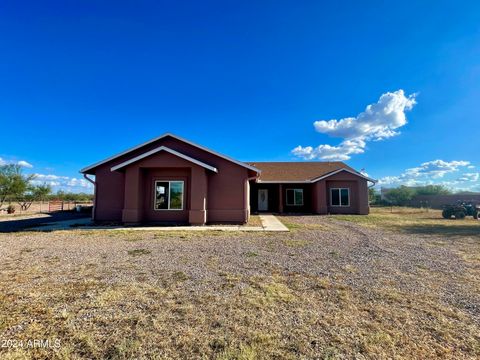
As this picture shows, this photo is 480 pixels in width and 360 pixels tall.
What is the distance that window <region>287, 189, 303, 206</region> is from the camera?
832 inches

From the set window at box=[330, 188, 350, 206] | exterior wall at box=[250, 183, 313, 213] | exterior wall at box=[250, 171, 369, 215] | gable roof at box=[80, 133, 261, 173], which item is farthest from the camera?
exterior wall at box=[250, 183, 313, 213]

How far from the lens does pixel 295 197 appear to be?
21203 mm

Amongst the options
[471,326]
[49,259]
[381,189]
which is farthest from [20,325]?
[381,189]

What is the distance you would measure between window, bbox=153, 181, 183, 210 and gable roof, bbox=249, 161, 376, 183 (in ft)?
27.0

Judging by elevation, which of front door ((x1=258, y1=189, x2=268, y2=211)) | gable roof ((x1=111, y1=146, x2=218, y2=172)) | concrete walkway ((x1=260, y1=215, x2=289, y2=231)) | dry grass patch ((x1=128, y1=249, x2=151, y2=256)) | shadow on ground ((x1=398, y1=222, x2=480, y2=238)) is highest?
gable roof ((x1=111, y1=146, x2=218, y2=172))

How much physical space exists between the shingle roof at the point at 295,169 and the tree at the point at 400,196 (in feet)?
59.9

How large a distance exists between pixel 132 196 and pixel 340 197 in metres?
15.3

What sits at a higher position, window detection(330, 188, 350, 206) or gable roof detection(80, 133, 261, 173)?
gable roof detection(80, 133, 261, 173)

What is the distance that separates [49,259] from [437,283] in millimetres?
8494

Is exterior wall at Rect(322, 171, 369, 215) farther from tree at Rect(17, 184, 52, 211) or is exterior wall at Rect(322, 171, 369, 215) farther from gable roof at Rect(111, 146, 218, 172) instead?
tree at Rect(17, 184, 52, 211)

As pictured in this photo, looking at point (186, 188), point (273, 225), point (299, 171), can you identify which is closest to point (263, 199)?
point (299, 171)

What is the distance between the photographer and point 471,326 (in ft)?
10.3

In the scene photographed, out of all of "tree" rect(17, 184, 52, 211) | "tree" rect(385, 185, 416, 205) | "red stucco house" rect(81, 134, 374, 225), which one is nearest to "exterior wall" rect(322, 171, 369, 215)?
"red stucco house" rect(81, 134, 374, 225)

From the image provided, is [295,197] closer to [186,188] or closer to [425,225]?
[425,225]
